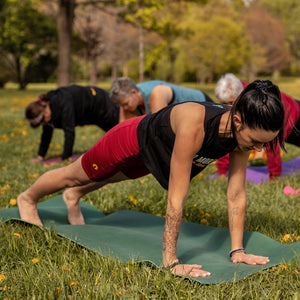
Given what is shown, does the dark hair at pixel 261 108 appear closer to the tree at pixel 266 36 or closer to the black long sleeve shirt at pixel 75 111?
Result: the black long sleeve shirt at pixel 75 111

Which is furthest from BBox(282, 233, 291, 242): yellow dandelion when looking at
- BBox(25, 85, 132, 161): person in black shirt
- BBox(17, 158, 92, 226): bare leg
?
BBox(25, 85, 132, 161): person in black shirt

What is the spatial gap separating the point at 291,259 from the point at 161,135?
3.73 ft

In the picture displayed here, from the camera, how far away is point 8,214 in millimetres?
3545

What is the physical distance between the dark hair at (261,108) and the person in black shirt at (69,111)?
388cm

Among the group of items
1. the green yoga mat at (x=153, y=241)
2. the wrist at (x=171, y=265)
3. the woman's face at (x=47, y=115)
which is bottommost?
the green yoga mat at (x=153, y=241)

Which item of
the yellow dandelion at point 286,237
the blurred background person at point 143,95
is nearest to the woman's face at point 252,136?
the yellow dandelion at point 286,237

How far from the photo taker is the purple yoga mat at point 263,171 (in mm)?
5159

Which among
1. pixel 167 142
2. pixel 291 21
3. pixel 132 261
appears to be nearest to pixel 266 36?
pixel 291 21

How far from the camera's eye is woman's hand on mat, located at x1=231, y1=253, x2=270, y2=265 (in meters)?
2.62

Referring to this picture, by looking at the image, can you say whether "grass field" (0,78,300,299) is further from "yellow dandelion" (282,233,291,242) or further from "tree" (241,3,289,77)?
"tree" (241,3,289,77)

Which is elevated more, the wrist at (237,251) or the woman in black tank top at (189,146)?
the woman in black tank top at (189,146)

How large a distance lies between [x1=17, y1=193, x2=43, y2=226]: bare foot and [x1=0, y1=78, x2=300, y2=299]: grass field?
0.13 m

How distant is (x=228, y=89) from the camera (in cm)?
440

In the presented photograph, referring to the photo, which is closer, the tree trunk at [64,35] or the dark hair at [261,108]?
the dark hair at [261,108]
